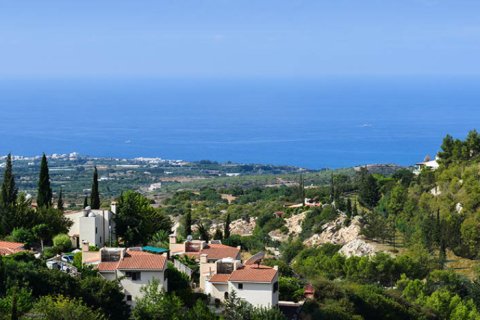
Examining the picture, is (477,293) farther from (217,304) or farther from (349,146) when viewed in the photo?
(349,146)

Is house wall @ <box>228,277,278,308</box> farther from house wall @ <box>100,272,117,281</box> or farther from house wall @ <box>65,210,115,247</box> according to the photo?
house wall @ <box>65,210,115,247</box>

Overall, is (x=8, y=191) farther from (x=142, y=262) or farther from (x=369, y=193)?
(x=369, y=193)

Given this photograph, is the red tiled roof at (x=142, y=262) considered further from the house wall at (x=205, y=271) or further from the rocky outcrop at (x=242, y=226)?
the rocky outcrop at (x=242, y=226)

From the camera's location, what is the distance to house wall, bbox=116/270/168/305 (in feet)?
97.3

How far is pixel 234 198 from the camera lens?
251ft

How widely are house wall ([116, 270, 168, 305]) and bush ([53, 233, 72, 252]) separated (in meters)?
5.60

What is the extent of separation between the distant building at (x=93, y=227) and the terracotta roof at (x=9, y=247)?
2.41 metres

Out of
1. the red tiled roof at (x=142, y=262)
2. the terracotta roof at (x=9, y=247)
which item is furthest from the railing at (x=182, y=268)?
the terracotta roof at (x=9, y=247)

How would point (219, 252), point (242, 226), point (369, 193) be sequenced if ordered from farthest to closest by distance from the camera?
point (242, 226) < point (369, 193) < point (219, 252)

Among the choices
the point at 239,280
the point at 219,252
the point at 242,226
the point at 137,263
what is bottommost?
the point at 239,280

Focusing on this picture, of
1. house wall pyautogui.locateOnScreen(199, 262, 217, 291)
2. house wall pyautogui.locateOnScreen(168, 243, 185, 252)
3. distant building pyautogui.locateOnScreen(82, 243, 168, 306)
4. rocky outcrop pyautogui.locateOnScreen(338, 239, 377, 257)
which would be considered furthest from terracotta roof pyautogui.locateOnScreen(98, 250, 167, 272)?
rocky outcrop pyautogui.locateOnScreen(338, 239, 377, 257)

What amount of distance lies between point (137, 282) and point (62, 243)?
626 centimetres

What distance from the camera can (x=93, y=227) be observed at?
119ft

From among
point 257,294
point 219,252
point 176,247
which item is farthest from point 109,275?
point 176,247
